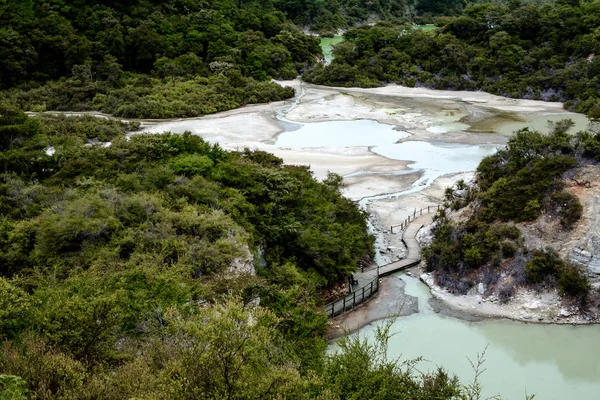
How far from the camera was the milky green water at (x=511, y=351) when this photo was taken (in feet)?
52.5

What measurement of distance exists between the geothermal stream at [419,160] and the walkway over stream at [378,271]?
1.88 feet

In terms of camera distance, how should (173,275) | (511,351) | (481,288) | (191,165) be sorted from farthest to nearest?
(191,165)
(481,288)
(511,351)
(173,275)

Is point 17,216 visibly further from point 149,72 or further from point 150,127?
point 149,72

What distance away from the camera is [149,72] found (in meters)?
61.6

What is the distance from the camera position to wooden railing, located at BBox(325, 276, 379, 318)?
20.0 metres

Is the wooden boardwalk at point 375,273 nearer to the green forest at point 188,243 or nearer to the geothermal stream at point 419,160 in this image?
the geothermal stream at point 419,160

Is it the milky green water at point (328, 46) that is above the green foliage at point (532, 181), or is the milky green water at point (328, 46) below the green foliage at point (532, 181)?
above

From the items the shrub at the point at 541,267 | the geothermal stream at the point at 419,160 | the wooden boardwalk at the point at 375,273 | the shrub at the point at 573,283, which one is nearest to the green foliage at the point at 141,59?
the geothermal stream at the point at 419,160

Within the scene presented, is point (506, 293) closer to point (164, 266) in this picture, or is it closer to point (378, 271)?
point (378, 271)

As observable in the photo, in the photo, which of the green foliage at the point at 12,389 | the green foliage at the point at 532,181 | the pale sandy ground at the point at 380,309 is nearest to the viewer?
the green foliage at the point at 12,389

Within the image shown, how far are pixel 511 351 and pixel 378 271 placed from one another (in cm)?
686

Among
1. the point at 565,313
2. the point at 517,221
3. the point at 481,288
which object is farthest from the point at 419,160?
the point at 565,313

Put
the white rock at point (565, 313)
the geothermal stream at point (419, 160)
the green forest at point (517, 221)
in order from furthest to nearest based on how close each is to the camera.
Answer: the green forest at point (517, 221), the white rock at point (565, 313), the geothermal stream at point (419, 160)

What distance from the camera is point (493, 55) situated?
62562mm
